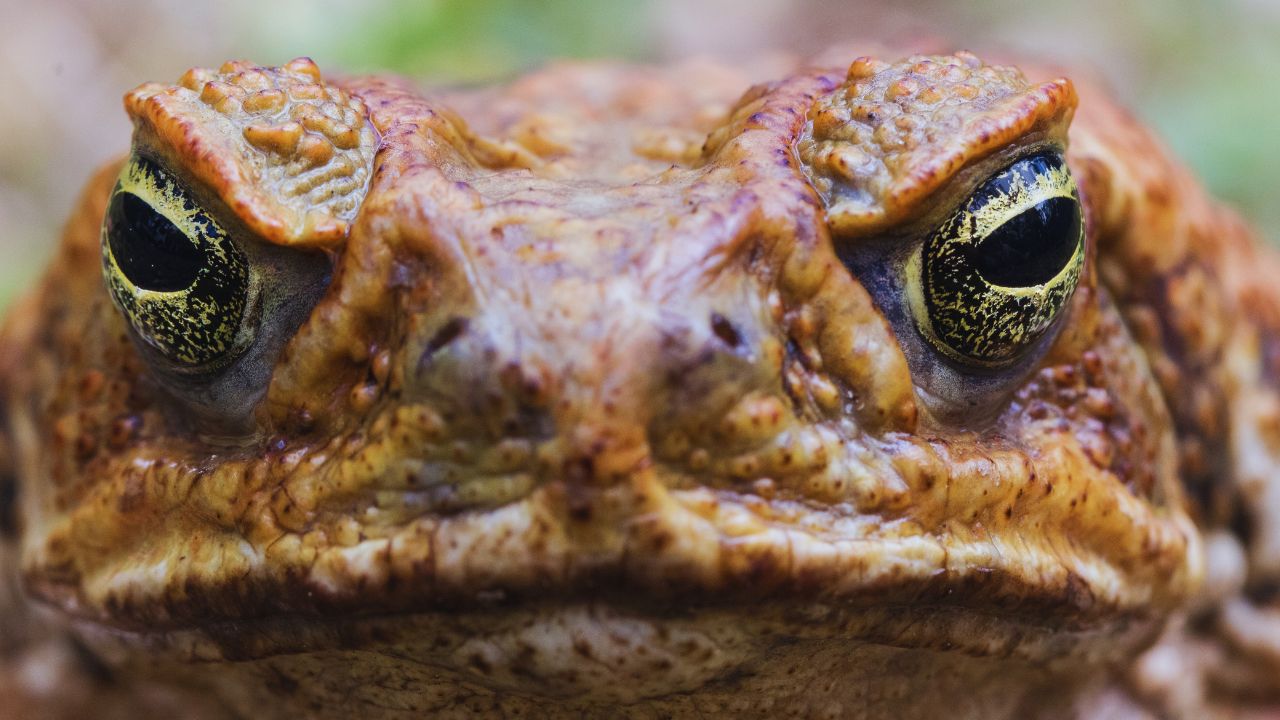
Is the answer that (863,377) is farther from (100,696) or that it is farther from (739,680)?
(100,696)

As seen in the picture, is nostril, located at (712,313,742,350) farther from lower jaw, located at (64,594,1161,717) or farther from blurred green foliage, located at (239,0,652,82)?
blurred green foliage, located at (239,0,652,82)

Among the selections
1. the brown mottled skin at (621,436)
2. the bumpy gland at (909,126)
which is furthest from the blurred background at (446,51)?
the bumpy gland at (909,126)

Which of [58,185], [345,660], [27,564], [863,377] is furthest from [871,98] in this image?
[58,185]

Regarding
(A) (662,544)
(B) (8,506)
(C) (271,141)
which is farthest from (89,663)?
(A) (662,544)

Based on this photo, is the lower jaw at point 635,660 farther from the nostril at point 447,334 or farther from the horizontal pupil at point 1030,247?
the horizontal pupil at point 1030,247

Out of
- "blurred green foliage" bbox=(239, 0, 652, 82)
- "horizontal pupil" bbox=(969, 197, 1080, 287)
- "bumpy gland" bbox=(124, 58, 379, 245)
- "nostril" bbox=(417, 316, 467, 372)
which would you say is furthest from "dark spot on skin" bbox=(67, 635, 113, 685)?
"blurred green foliage" bbox=(239, 0, 652, 82)

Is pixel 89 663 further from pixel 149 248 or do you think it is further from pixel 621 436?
pixel 621 436
